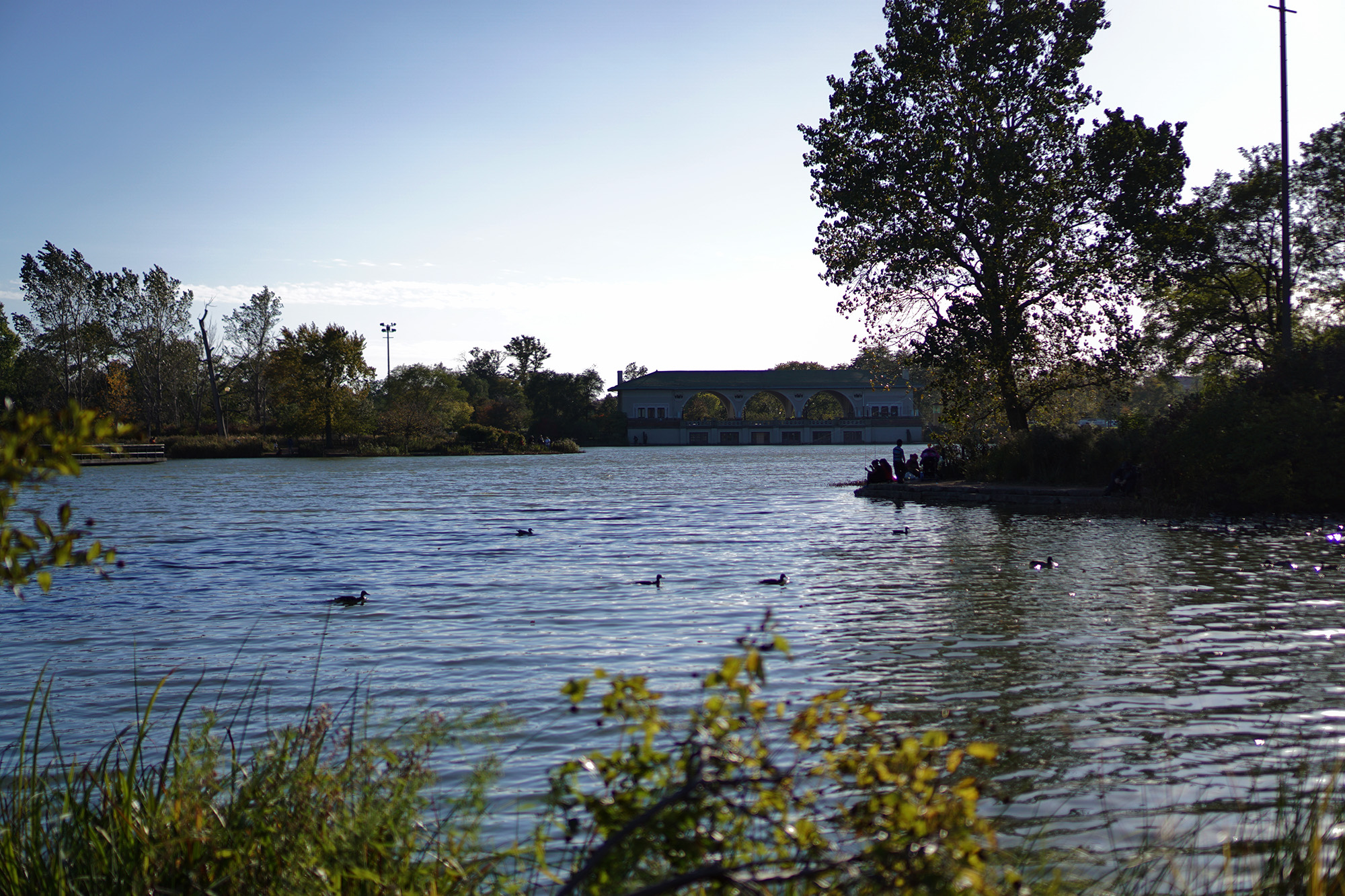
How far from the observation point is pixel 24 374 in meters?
76.0

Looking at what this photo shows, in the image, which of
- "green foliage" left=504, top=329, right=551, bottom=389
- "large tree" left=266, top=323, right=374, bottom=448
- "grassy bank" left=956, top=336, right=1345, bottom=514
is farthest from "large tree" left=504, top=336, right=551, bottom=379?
"grassy bank" left=956, top=336, right=1345, bottom=514

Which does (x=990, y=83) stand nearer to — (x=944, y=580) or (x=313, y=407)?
(x=944, y=580)

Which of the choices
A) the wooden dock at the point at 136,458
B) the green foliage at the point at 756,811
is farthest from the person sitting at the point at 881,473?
the wooden dock at the point at 136,458

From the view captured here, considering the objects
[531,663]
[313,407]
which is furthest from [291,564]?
[313,407]

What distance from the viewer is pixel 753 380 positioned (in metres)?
108

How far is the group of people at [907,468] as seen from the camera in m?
30.8

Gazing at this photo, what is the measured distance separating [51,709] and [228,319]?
88.5 metres

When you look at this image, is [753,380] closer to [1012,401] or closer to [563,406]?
[563,406]

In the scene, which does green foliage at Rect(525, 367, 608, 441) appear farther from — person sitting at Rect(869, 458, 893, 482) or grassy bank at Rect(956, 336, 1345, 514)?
grassy bank at Rect(956, 336, 1345, 514)

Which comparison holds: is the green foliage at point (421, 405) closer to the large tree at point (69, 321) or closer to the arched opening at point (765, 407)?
the large tree at point (69, 321)

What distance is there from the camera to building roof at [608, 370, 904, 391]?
10631 cm

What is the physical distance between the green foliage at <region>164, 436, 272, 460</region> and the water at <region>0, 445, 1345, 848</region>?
5345cm

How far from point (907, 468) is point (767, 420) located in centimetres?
7652

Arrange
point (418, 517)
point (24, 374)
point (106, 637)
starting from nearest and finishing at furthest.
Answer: point (106, 637), point (418, 517), point (24, 374)
